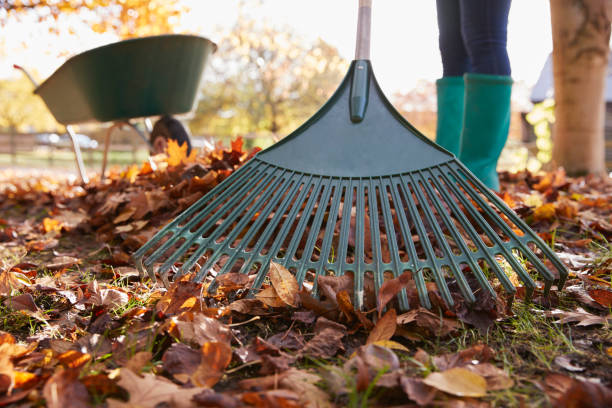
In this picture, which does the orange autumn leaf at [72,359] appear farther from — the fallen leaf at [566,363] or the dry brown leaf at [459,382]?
the fallen leaf at [566,363]

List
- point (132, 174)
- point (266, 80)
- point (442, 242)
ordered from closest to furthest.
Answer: point (442, 242) < point (132, 174) < point (266, 80)

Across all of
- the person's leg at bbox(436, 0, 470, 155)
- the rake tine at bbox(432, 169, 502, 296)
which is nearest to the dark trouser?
the person's leg at bbox(436, 0, 470, 155)

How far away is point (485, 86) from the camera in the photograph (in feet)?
5.53

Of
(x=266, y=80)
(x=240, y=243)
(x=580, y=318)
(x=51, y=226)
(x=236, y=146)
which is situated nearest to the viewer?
(x=580, y=318)

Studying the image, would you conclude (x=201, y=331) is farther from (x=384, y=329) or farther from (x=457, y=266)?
(x=457, y=266)

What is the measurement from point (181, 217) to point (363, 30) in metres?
0.79

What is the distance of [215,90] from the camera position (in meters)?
20.6

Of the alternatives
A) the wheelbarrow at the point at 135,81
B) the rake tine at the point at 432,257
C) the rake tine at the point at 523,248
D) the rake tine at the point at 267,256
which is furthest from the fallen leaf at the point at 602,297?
the wheelbarrow at the point at 135,81

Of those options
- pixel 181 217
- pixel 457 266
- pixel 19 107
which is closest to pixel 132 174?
pixel 181 217

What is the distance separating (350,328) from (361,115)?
0.65 meters

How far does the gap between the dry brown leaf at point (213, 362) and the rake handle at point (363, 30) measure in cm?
100

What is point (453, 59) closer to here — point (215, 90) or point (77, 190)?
point (77, 190)

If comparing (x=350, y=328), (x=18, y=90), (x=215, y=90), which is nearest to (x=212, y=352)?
(x=350, y=328)

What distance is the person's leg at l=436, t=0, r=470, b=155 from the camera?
6.88ft
